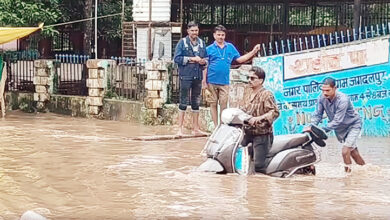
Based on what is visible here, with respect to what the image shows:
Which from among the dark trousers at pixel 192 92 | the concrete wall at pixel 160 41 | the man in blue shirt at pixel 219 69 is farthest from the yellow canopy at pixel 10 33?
the man in blue shirt at pixel 219 69

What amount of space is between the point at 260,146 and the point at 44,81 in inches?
401

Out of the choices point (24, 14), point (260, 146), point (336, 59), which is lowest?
point (260, 146)

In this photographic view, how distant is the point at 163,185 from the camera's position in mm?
8492

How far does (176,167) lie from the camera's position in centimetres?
A: 980

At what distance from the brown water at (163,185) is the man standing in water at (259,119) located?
0.32m

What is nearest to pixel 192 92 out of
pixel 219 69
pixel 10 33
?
pixel 219 69

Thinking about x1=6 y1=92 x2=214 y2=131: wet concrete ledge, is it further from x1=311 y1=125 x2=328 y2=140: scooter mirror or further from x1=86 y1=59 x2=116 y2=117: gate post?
x1=311 y1=125 x2=328 y2=140: scooter mirror

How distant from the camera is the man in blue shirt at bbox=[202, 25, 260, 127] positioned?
11.8 m

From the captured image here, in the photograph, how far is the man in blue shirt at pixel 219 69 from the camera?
11781 millimetres

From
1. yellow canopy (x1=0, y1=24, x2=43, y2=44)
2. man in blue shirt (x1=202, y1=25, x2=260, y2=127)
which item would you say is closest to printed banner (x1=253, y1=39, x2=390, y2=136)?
man in blue shirt (x1=202, y1=25, x2=260, y2=127)

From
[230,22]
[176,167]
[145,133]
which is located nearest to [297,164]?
[176,167]

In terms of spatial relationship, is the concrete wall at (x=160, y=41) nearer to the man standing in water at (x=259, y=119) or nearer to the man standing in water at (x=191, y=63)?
the man standing in water at (x=191, y=63)

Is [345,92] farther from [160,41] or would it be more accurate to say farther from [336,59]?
[160,41]

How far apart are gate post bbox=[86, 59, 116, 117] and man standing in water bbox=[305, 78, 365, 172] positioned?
782 centimetres
